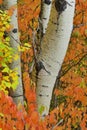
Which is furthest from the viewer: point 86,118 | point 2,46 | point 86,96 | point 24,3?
point 86,118

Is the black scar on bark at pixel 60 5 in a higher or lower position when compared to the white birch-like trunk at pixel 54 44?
higher

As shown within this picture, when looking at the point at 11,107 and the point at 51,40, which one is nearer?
the point at 51,40

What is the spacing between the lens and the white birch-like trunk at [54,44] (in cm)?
290

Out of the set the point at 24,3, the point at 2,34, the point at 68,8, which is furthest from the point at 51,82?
the point at 24,3

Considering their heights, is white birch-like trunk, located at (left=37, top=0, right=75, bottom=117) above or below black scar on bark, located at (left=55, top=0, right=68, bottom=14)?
below

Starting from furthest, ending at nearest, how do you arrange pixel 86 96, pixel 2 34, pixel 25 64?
pixel 86 96
pixel 25 64
pixel 2 34

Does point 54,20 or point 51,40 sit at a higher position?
point 54,20

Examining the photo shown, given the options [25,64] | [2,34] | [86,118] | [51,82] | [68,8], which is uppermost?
[68,8]

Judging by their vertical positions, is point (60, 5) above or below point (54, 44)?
above

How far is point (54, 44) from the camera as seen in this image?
2.94 m

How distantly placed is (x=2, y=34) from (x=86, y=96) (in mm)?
5908

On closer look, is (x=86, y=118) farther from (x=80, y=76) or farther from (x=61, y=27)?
(x=61, y=27)

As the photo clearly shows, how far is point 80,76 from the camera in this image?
10734 mm

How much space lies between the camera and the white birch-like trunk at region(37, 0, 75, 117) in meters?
2.90
